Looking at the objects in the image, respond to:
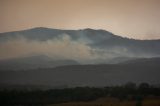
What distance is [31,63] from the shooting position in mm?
4449

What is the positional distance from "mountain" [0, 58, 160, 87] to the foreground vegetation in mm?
82

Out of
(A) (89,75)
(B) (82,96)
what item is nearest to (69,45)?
(A) (89,75)

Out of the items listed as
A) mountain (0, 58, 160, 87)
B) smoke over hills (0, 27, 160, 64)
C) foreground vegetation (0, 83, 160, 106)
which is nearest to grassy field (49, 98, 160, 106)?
foreground vegetation (0, 83, 160, 106)

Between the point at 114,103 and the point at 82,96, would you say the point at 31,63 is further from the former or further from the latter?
the point at 114,103

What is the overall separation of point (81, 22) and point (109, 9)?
371 mm

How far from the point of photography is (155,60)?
4.48 meters

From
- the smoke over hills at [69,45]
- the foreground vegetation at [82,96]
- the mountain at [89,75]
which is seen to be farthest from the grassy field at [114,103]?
the smoke over hills at [69,45]

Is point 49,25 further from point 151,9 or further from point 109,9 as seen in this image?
point 151,9

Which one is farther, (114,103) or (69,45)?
(69,45)

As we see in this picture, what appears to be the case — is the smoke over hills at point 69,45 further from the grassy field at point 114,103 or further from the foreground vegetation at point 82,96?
the grassy field at point 114,103

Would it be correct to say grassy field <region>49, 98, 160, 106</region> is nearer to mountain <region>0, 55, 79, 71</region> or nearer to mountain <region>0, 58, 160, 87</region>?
mountain <region>0, 58, 160, 87</region>

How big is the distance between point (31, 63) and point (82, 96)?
71cm

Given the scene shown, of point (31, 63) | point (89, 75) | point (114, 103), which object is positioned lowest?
point (114, 103)

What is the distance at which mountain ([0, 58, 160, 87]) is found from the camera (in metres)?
4.41
